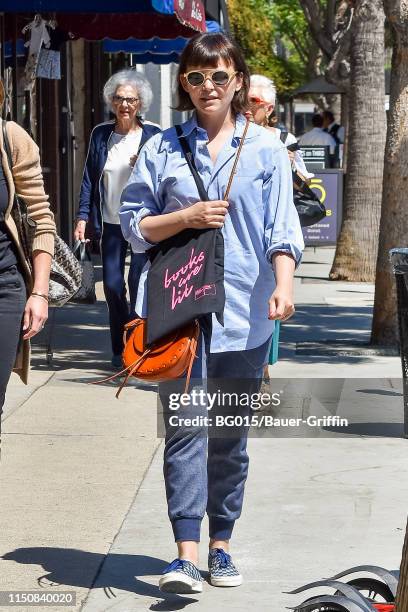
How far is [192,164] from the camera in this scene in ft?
15.1

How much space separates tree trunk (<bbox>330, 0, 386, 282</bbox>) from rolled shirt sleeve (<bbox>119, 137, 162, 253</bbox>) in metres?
10.4

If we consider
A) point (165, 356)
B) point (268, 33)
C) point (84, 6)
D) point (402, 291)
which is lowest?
point (165, 356)

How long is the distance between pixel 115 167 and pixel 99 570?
14.3 feet

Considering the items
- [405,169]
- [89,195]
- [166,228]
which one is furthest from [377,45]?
[166,228]

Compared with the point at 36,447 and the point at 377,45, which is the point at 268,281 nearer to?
the point at 36,447

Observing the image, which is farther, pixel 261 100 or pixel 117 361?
pixel 117 361

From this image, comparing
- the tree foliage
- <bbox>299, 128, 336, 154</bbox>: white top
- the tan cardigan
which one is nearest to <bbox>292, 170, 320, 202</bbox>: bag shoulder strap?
the tan cardigan

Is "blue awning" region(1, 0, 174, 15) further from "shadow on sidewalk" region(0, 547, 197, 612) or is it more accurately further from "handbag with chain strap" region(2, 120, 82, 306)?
"shadow on sidewalk" region(0, 547, 197, 612)

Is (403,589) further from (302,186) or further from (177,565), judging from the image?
(302,186)

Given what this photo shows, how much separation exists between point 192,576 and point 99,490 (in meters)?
1.57

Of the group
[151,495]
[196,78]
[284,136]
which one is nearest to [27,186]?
[196,78]

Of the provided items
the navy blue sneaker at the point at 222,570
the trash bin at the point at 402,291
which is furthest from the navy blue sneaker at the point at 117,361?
the trash bin at the point at 402,291

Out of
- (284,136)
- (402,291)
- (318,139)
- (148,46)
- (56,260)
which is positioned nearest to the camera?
Answer: (402,291)

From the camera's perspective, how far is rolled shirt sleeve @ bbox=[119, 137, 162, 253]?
4.64 meters
